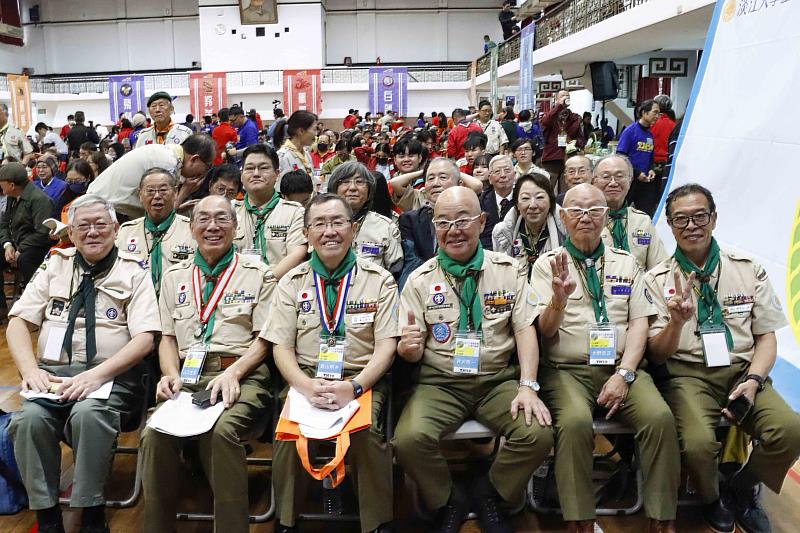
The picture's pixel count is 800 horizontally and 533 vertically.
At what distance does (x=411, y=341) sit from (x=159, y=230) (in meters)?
1.62

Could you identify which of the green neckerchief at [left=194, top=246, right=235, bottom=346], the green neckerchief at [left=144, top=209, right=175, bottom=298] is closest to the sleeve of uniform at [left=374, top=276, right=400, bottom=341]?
the green neckerchief at [left=194, top=246, right=235, bottom=346]

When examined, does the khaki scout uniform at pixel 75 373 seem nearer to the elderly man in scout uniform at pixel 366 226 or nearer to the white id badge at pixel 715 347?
the elderly man in scout uniform at pixel 366 226

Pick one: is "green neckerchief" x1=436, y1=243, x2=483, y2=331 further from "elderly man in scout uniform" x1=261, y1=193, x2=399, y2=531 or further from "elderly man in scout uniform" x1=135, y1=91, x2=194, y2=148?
"elderly man in scout uniform" x1=135, y1=91, x2=194, y2=148

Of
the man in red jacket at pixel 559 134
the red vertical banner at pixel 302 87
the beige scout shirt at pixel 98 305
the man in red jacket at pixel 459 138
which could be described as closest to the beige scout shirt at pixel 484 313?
the beige scout shirt at pixel 98 305

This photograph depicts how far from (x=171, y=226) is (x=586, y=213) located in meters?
2.05

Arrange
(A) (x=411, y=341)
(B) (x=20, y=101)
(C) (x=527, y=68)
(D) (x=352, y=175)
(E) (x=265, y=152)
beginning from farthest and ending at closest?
1. (B) (x=20, y=101)
2. (C) (x=527, y=68)
3. (E) (x=265, y=152)
4. (D) (x=352, y=175)
5. (A) (x=411, y=341)

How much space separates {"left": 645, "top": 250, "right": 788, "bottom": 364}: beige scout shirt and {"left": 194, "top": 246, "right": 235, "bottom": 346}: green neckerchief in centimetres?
177

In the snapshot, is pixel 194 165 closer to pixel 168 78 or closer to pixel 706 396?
pixel 706 396

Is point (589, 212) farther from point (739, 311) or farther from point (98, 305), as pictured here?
point (98, 305)

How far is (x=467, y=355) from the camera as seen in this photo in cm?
253

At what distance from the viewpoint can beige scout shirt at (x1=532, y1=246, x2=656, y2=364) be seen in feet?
8.61

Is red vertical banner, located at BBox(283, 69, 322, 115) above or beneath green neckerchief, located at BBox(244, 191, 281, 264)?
above

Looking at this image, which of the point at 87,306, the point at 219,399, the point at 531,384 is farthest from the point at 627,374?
the point at 87,306

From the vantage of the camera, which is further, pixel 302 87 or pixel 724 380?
pixel 302 87
